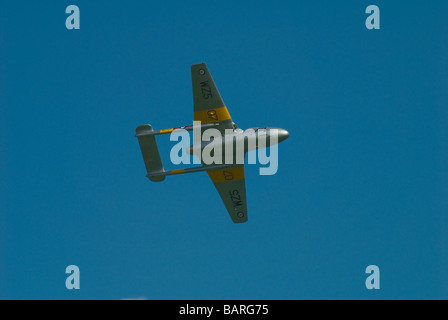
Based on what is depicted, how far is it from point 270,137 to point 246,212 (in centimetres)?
888

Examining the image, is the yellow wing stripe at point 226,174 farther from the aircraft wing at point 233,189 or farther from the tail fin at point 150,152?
the tail fin at point 150,152

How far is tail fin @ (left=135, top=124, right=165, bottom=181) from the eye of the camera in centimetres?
5900

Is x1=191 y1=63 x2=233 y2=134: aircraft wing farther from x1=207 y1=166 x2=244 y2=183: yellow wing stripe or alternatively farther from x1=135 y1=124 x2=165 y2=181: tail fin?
x1=207 y1=166 x2=244 y2=183: yellow wing stripe

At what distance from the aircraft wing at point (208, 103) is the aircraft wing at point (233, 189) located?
4.96 m

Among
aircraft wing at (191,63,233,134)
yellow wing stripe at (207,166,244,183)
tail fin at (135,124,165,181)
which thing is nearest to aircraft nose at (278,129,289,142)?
aircraft wing at (191,63,233,134)

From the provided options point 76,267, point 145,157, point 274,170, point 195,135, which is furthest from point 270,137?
point 76,267

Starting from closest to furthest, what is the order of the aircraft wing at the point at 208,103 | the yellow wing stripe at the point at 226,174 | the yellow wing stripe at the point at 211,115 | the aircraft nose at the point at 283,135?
the aircraft nose at the point at 283,135 → the aircraft wing at the point at 208,103 → the yellow wing stripe at the point at 211,115 → the yellow wing stripe at the point at 226,174

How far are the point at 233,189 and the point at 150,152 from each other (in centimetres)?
895

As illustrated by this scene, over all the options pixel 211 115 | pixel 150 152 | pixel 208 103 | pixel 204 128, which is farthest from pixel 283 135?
pixel 150 152

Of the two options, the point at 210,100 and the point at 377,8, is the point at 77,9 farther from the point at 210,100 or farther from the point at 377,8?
the point at 377,8

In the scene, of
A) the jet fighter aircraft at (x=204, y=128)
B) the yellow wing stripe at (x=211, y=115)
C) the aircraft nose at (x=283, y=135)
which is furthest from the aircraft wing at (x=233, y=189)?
the aircraft nose at (x=283, y=135)

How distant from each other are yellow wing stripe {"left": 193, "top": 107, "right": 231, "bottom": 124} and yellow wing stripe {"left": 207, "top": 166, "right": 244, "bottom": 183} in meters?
5.46

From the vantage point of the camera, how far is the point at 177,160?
59875mm

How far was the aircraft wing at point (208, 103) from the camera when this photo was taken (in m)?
58.9
